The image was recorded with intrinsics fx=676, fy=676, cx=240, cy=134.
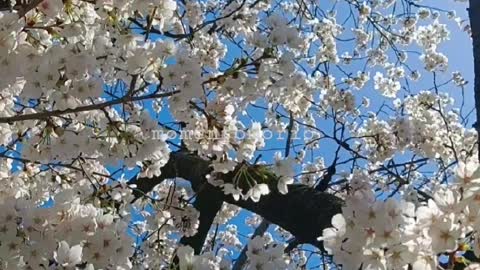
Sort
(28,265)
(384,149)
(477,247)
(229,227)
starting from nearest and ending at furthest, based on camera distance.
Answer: (477,247), (28,265), (384,149), (229,227)

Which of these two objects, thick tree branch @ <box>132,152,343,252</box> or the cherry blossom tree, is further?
thick tree branch @ <box>132,152,343,252</box>

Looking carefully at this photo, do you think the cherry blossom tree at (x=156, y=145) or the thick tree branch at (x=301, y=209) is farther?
the thick tree branch at (x=301, y=209)

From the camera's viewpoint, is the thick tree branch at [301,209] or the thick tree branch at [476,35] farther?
the thick tree branch at [301,209]

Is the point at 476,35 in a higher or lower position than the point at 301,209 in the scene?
higher

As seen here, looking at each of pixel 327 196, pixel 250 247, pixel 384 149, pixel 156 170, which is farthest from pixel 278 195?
pixel 384 149

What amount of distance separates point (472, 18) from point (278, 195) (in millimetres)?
1315

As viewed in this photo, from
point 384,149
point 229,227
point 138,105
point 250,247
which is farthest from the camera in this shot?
point 229,227

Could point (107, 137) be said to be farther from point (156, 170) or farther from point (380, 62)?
point (380, 62)

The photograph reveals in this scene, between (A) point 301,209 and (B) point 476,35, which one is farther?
(A) point 301,209

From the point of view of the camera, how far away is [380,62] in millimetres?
6145

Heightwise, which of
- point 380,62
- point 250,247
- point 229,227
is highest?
point 380,62

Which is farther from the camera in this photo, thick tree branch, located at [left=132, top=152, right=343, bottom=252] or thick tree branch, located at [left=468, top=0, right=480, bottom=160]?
thick tree branch, located at [left=132, top=152, right=343, bottom=252]

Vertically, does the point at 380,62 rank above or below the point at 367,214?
above

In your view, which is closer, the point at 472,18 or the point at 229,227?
the point at 472,18
